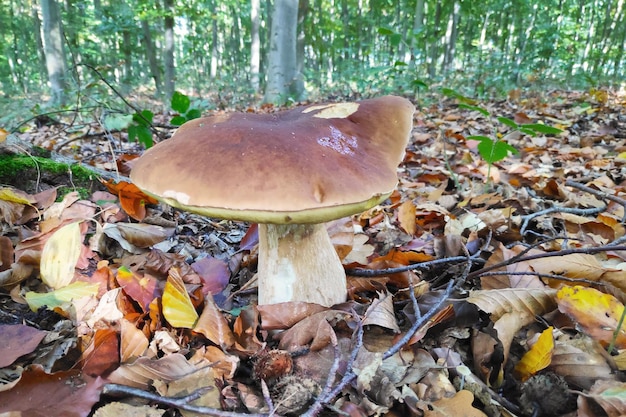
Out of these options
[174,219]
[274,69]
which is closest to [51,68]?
[274,69]

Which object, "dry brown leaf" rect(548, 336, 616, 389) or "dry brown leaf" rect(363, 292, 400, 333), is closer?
"dry brown leaf" rect(548, 336, 616, 389)

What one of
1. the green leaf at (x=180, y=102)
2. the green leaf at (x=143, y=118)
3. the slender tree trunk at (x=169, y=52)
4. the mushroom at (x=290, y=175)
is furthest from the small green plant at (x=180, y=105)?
the slender tree trunk at (x=169, y=52)

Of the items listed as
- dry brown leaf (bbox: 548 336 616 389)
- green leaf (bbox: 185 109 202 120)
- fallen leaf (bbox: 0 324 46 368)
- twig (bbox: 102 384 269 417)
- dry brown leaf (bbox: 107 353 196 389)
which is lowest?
dry brown leaf (bbox: 107 353 196 389)

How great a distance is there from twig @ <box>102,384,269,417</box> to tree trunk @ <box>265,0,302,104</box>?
7.62 metres

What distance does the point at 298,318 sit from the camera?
141 cm

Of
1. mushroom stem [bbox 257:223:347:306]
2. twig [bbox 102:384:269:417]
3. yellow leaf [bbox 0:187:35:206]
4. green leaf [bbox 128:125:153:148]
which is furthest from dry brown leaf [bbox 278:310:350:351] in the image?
green leaf [bbox 128:125:153:148]

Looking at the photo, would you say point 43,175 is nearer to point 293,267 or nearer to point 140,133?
point 140,133

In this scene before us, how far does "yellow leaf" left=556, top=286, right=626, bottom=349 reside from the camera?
A: 47.5 inches

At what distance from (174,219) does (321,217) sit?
1.45 m

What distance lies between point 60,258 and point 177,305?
0.52 metres

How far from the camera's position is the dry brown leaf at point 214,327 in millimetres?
1312

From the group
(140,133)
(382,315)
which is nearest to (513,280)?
(382,315)

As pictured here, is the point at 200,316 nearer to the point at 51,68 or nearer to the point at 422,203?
the point at 422,203

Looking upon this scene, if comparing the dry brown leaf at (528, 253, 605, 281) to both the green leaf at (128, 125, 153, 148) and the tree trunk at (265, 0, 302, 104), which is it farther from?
the tree trunk at (265, 0, 302, 104)
